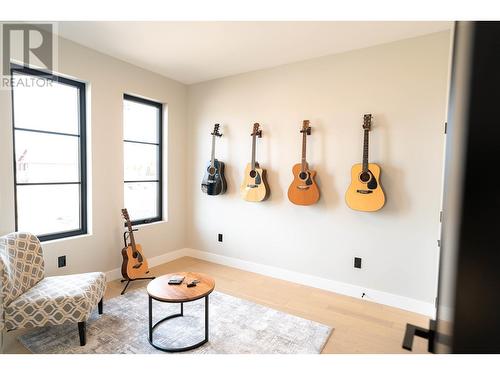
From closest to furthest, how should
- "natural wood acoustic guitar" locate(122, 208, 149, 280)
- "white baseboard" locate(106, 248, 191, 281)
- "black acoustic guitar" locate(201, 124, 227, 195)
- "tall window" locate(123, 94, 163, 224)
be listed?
1. "natural wood acoustic guitar" locate(122, 208, 149, 280)
2. "white baseboard" locate(106, 248, 191, 281)
3. "tall window" locate(123, 94, 163, 224)
4. "black acoustic guitar" locate(201, 124, 227, 195)

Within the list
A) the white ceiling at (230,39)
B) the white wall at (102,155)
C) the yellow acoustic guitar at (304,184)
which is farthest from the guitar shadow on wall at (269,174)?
the white wall at (102,155)

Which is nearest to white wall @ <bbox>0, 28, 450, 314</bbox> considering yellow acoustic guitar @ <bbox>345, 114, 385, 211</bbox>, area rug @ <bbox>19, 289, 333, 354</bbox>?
yellow acoustic guitar @ <bbox>345, 114, 385, 211</bbox>

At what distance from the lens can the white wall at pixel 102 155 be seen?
2.25 metres

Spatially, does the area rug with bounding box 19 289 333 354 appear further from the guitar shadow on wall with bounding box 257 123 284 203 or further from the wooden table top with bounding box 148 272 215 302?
the guitar shadow on wall with bounding box 257 123 284 203

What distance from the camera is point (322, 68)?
2840mm

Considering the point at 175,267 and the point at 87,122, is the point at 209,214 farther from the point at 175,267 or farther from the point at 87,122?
the point at 87,122

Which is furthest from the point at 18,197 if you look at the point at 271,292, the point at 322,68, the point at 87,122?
the point at 322,68

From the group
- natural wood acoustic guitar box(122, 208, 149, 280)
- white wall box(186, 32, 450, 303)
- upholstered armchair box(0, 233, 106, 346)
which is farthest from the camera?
natural wood acoustic guitar box(122, 208, 149, 280)

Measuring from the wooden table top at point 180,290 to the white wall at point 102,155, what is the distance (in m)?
1.29

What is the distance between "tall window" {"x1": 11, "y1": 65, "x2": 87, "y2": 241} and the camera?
2393 mm

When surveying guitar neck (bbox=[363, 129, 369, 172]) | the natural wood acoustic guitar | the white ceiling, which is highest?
the white ceiling

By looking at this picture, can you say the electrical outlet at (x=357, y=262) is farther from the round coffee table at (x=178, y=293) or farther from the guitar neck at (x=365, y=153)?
the round coffee table at (x=178, y=293)

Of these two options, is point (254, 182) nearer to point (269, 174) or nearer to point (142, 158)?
point (269, 174)

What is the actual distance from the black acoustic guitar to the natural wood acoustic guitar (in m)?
1.08
